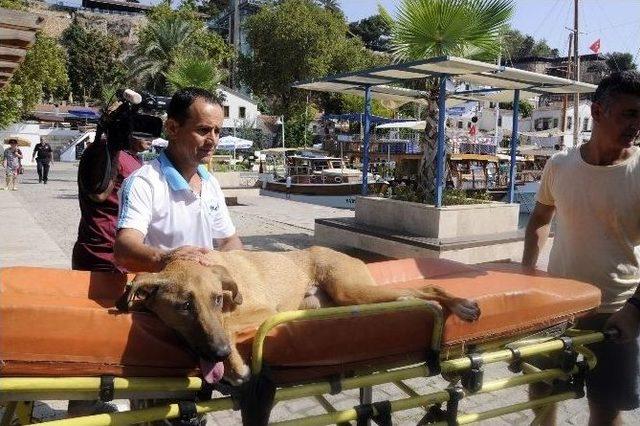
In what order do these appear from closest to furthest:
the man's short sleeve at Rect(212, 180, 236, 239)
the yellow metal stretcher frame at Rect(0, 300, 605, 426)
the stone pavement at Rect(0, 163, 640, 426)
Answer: the yellow metal stretcher frame at Rect(0, 300, 605, 426)
the man's short sleeve at Rect(212, 180, 236, 239)
the stone pavement at Rect(0, 163, 640, 426)

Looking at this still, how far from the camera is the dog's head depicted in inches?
78.9

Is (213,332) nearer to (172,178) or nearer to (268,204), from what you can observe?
(172,178)

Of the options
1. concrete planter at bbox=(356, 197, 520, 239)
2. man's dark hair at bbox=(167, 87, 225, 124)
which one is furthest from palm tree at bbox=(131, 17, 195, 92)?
man's dark hair at bbox=(167, 87, 225, 124)

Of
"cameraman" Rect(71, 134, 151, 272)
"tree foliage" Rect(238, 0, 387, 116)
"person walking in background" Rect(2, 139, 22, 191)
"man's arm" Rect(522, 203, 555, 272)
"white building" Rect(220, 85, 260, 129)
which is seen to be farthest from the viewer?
"white building" Rect(220, 85, 260, 129)

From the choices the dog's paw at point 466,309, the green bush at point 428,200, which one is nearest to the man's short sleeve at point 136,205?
the dog's paw at point 466,309

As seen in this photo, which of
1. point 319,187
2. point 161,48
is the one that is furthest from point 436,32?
point 161,48

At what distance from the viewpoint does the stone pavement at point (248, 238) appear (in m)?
4.21

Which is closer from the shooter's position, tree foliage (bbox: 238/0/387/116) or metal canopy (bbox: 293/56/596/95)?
metal canopy (bbox: 293/56/596/95)

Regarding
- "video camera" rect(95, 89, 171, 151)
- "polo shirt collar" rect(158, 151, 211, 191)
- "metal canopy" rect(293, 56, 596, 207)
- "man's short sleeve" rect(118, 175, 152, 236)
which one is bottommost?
"man's short sleeve" rect(118, 175, 152, 236)

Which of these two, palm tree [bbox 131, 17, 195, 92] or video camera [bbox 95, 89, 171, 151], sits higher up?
palm tree [bbox 131, 17, 195, 92]

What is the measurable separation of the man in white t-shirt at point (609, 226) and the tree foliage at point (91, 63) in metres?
73.0

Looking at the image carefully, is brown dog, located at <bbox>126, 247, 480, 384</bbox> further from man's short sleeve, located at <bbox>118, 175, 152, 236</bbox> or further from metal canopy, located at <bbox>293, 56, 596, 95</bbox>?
Result: metal canopy, located at <bbox>293, 56, 596, 95</bbox>

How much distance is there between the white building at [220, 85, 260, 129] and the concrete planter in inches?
1817

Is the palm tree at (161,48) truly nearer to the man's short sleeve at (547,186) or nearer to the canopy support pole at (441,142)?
the canopy support pole at (441,142)
